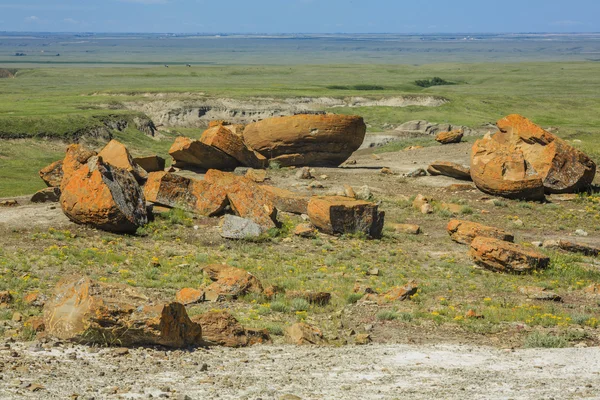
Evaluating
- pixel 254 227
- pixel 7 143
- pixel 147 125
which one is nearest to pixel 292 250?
pixel 254 227

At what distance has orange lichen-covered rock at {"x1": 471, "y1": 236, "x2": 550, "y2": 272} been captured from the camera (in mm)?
22609

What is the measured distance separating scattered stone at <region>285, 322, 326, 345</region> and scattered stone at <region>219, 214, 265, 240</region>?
9890mm

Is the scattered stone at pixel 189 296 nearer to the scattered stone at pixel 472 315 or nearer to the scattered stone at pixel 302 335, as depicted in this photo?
the scattered stone at pixel 302 335

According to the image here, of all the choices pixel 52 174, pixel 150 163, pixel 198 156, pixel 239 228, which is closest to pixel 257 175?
pixel 198 156

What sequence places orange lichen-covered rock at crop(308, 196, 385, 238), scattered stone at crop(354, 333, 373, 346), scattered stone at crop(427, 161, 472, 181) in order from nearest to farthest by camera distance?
scattered stone at crop(354, 333, 373, 346), orange lichen-covered rock at crop(308, 196, 385, 238), scattered stone at crop(427, 161, 472, 181)

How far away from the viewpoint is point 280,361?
1357 cm

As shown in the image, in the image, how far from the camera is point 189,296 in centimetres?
1806

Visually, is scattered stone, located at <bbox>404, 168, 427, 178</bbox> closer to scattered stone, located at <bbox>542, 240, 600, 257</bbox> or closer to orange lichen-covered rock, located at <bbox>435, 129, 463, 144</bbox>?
orange lichen-covered rock, located at <bbox>435, 129, 463, 144</bbox>

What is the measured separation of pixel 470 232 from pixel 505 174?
7510mm

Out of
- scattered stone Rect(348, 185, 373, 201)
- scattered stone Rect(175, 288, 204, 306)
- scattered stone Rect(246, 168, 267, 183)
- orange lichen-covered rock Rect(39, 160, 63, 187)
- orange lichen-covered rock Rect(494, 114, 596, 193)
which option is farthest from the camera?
scattered stone Rect(246, 168, 267, 183)

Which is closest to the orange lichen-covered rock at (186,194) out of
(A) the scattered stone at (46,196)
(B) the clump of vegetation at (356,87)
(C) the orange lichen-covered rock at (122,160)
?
(C) the orange lichen-covered rock at (122,160)

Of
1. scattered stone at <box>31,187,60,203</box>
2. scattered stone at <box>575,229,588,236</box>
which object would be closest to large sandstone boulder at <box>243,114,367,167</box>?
scattered stone at <box>31,187,60,203</box>

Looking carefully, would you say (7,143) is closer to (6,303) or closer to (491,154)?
(491,154)

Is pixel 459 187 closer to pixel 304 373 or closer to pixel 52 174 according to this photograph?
pixel 52 174
